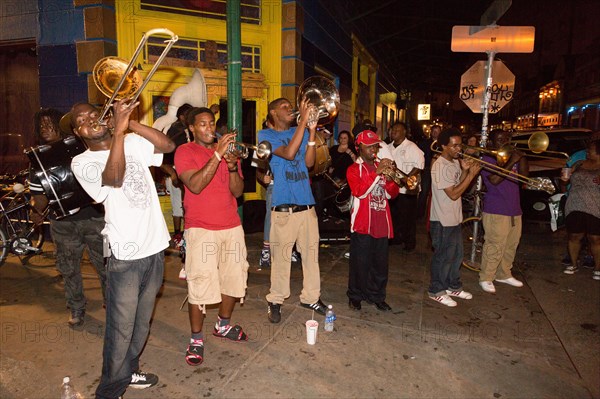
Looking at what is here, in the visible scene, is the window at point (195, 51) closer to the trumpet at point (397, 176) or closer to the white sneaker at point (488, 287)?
the trumpet at point (397, 176)

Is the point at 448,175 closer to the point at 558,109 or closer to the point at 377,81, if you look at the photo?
the point at 377,81

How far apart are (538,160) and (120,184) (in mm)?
9699

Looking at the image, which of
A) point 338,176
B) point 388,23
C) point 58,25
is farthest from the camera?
point 388,23

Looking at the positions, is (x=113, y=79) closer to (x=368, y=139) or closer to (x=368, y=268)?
(x=368, y=139)

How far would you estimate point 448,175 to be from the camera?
4.77m

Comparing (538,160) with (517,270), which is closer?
(517,270)

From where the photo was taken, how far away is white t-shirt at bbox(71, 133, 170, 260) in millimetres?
2660

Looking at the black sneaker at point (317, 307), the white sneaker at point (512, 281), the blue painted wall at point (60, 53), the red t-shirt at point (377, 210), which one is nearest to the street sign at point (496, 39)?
the red t-shirt at point (377, 210)

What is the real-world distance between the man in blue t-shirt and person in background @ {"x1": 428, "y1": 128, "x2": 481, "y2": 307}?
5.30 feet

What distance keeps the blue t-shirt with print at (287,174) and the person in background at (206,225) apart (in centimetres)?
63

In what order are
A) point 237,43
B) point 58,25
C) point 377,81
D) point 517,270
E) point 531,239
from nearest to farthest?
1. point 237,43
2. point 517,270
3. point 58,25
4. point 531,239
5. point 377,81

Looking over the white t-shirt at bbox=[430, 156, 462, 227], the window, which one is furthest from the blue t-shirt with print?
the window

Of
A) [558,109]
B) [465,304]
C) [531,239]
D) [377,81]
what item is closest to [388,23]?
[377,81]

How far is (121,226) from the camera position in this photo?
2742 mm
